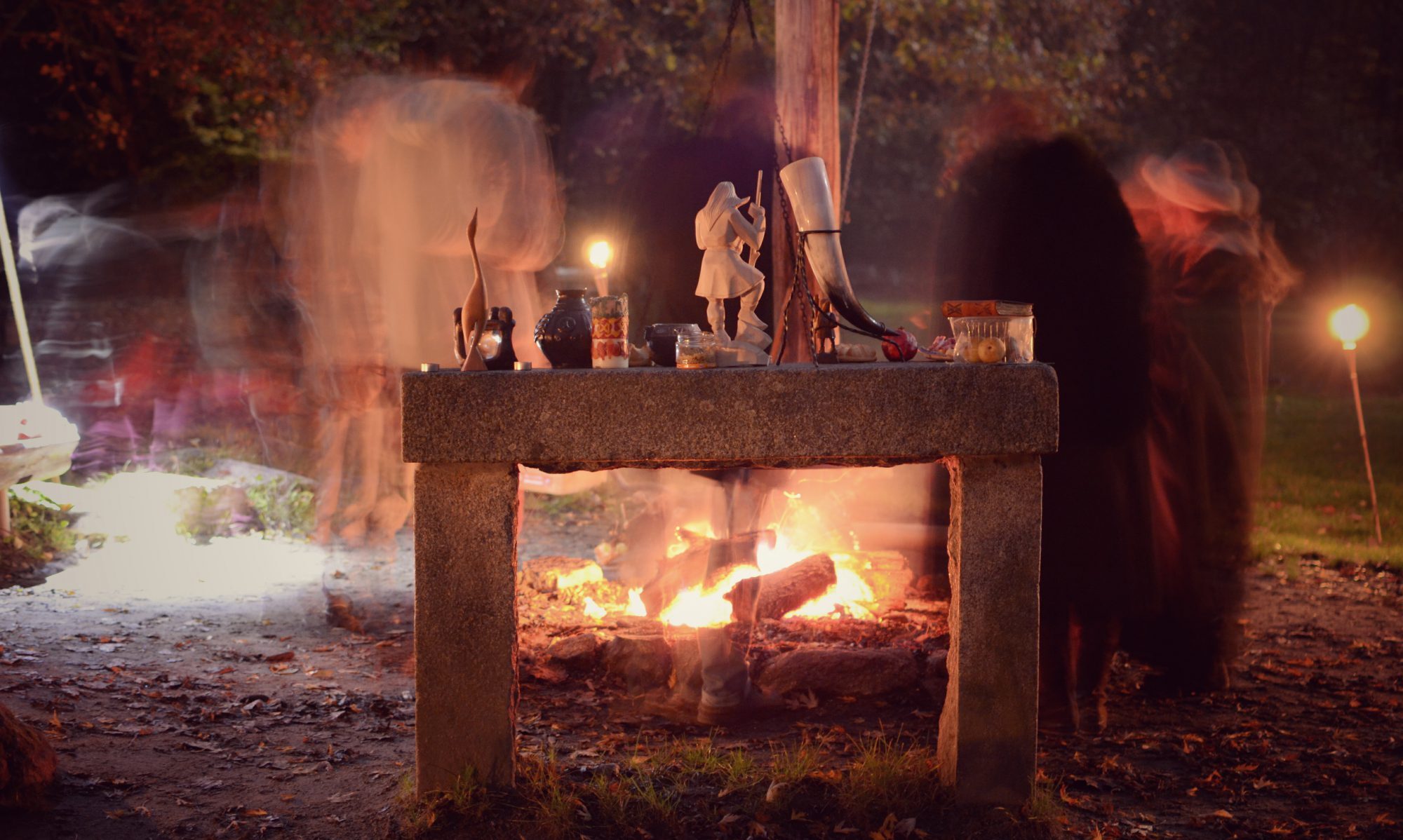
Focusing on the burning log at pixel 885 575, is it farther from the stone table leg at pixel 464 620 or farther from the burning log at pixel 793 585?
the stone table leg at pixel 464 620

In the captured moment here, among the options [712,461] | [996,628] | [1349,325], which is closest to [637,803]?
[712,461]

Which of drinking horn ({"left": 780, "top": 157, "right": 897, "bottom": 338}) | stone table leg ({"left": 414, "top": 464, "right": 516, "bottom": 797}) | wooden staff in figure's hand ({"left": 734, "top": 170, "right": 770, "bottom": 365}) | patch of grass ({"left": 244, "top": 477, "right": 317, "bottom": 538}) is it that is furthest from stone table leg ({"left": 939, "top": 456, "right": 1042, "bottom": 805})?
patch of grass ({"left": 244, "top": 477, "right": 317, "bottom": 538})

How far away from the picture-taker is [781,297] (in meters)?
5.50

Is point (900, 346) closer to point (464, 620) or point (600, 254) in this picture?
point (464, 620)

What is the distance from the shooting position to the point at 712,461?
376 centimetres

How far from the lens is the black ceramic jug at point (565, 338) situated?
12.5 ft

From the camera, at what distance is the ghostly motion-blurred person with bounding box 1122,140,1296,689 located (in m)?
5.30

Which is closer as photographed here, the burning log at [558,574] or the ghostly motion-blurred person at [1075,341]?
the ghostly motion-blurred person at [1075,341]

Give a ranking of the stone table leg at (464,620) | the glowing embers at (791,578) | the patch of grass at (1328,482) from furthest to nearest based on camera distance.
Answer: the patch of grass at (1328,482), the glowing embers at (791,578), the stone table leg at (464,620)

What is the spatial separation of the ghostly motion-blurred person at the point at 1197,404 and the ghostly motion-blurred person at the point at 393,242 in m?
3.83

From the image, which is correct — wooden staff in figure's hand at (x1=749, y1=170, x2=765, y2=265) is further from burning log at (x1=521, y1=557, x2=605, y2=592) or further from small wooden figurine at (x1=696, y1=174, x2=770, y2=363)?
burning log at (x1=521, y1=557, x2=605, y2=592)

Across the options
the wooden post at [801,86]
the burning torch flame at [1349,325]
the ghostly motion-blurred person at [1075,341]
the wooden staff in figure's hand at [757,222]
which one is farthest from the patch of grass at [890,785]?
the burning torch flame at [1349,325]

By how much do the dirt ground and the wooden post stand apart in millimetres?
1958

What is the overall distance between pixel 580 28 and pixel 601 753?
10.8m
